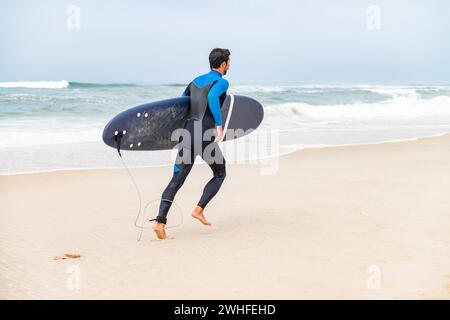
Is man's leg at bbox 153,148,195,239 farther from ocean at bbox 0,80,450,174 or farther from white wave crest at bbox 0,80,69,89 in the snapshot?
white wave crest at bbox 0,80,69,89

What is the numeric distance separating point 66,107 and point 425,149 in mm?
14024

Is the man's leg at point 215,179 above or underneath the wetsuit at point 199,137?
underneath

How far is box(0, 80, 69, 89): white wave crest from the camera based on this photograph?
117 feet

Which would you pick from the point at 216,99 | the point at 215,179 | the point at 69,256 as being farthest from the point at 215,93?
the point at 69,256

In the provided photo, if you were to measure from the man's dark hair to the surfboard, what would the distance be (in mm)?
415

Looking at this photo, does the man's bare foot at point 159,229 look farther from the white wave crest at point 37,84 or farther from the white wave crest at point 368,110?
the white wave crest at point 37,84

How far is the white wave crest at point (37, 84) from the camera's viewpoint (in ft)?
117

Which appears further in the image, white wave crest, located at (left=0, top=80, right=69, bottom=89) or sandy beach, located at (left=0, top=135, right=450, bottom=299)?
white wave crest, located at (left=0, top=80, right=69, bottom=89)

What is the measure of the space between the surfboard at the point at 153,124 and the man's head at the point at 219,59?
1.31 feet

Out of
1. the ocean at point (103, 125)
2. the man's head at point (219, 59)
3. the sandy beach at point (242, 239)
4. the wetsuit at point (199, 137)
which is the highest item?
the man's head at point (219, 59)

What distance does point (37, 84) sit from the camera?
36.9 m

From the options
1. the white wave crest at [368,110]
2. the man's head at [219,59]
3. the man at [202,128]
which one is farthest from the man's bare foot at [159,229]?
the white wave crest at [368,110]

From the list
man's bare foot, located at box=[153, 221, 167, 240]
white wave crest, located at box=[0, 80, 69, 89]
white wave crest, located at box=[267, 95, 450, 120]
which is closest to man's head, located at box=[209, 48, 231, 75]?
man's bare foot, located at box=[153, 221, 167, 240]

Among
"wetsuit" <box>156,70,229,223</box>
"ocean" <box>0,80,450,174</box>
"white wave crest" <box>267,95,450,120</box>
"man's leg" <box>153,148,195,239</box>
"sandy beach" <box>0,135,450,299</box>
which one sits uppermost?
"wetsuit" <box>156,70,229,223</box>
